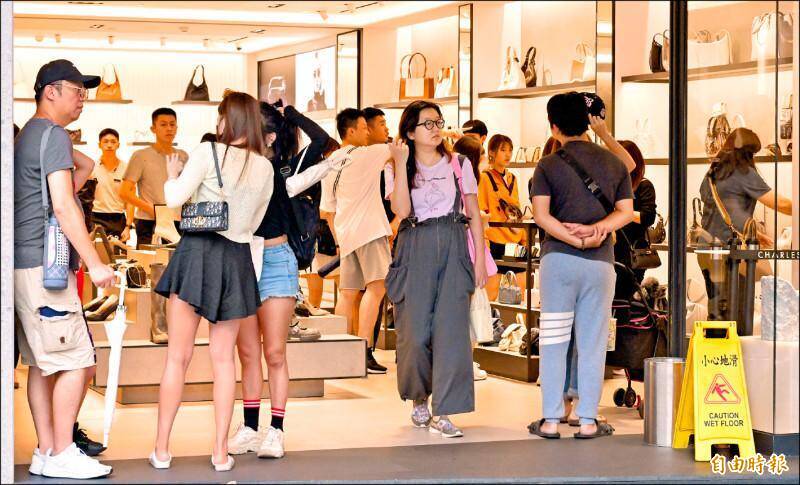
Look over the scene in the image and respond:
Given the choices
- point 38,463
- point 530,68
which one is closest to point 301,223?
point 38,463

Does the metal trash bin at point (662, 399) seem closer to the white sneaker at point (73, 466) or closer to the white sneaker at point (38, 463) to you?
the white sneaker at point (73, 466)

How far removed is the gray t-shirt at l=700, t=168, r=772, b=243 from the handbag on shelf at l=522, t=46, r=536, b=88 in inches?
182

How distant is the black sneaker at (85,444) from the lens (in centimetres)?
559

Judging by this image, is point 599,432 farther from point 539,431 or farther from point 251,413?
point 251,413

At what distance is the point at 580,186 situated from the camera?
6066 mm

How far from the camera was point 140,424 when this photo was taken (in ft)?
21.2

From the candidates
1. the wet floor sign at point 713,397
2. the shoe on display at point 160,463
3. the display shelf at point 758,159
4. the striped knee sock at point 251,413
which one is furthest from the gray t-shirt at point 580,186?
the shoe on display at point 160,463

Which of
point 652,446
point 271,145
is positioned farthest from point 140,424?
point 652,446

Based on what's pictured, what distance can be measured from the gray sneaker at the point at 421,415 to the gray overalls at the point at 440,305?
135 mm

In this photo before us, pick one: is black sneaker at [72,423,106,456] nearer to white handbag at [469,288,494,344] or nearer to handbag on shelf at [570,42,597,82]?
white handbag at [469,288,494,344]

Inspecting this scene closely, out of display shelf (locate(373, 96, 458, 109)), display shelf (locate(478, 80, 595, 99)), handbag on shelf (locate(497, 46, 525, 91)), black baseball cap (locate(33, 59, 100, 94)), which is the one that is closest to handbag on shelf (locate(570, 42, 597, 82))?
display shelf (locate(478, 80, 595, 99))

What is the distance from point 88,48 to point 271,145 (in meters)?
8.82

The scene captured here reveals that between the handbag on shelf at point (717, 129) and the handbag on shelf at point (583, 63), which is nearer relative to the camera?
the handbag on shelf at point (717, 129)

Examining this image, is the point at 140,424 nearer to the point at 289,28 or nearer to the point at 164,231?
the point at 164,231
